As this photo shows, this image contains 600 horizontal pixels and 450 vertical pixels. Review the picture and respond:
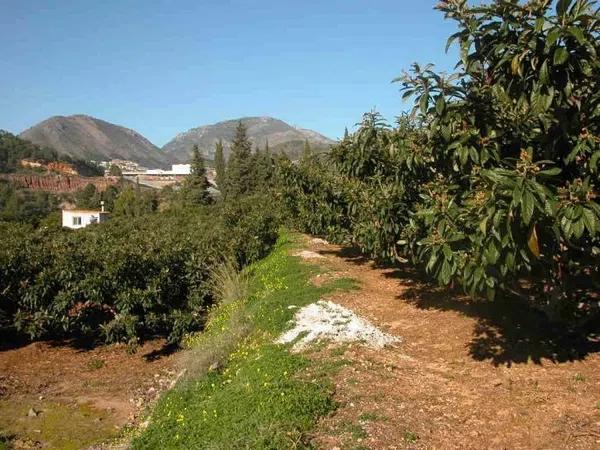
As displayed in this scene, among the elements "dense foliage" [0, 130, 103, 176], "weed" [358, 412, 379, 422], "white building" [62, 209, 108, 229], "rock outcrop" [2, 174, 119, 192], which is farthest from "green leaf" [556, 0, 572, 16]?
"dense foliage" [0, 130, 103, 176]

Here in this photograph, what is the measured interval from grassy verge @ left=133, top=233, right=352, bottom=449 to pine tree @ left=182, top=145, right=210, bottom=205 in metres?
37.5

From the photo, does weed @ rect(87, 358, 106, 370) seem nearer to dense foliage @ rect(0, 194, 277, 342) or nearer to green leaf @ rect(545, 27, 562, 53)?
dense foliage @ rect(0, 194, 277, 342)

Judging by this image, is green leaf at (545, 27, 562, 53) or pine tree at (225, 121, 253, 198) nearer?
green leaf at (545, 27, 562, 53)

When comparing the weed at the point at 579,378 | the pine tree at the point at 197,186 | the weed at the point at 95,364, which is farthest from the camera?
the pine tree at the point at 197,186

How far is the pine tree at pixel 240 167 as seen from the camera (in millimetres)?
52344

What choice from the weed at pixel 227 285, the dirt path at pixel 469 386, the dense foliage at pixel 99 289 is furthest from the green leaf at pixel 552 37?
the dense foliage at pixel 99 289

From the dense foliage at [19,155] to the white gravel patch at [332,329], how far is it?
109 meters

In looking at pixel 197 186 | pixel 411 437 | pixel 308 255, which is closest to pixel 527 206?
pixel 411 437

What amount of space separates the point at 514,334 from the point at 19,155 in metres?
126

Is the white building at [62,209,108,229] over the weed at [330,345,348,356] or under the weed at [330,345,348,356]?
under

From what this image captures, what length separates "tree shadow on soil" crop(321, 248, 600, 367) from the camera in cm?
576

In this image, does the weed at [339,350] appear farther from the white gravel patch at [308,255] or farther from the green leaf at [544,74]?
the white gravel patch at [308,255]

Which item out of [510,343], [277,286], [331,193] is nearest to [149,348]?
[277,286]

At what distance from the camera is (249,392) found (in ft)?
18.8
